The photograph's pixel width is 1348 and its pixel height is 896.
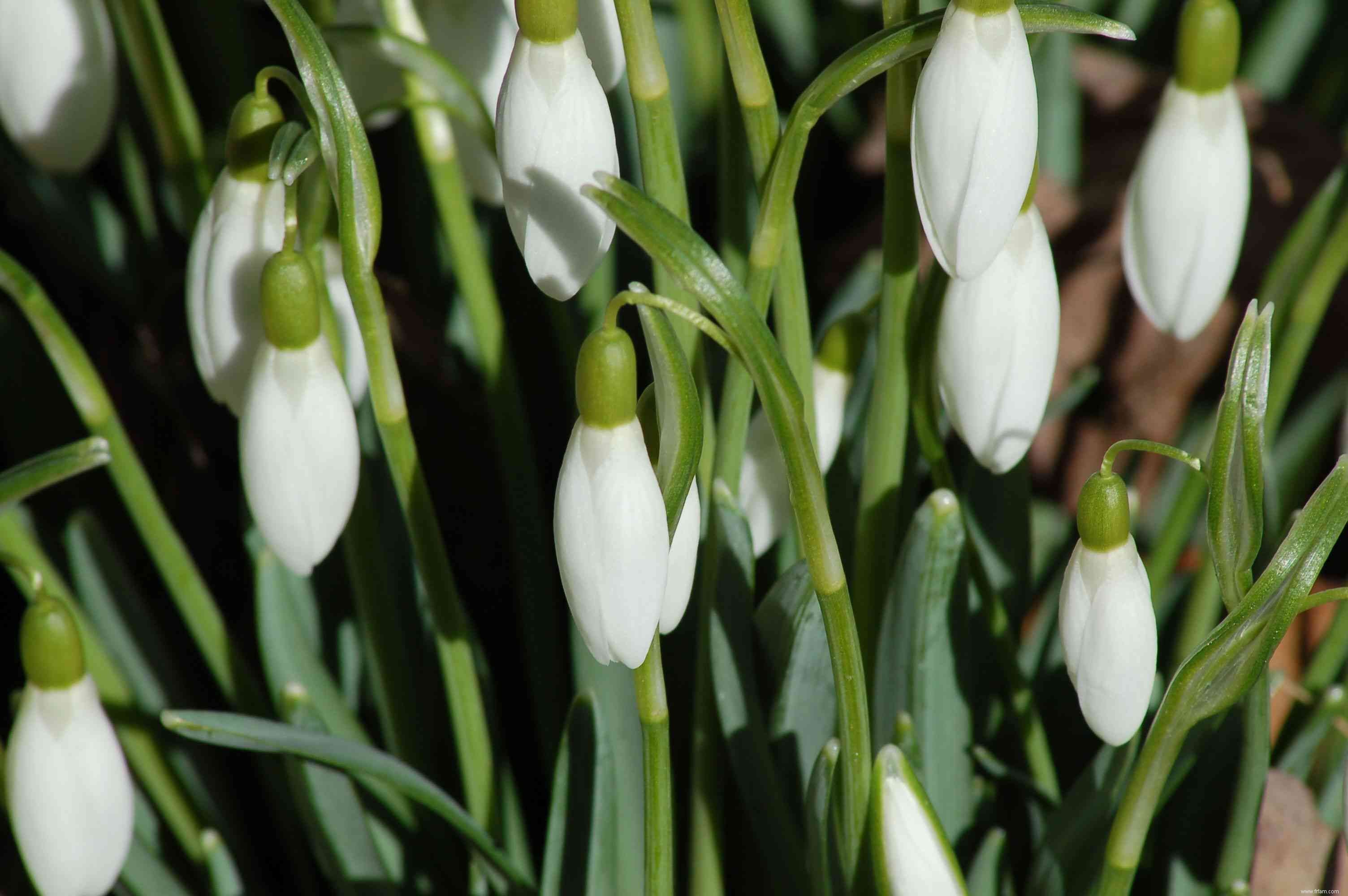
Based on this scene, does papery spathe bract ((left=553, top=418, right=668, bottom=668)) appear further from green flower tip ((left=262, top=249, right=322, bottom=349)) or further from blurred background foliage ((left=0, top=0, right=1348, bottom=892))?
blurred background foliage ((left=0, top=0, right=1348, bottom=892))

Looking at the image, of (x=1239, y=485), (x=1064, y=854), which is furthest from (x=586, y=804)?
(x=1239, y=485)

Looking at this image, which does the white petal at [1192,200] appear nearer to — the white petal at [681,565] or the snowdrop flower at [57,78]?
the white petal at [681,565]

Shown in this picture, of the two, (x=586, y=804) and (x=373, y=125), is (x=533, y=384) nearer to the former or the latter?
(x=373, y=125)

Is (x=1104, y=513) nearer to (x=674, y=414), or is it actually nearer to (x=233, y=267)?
(x=674, y=414)

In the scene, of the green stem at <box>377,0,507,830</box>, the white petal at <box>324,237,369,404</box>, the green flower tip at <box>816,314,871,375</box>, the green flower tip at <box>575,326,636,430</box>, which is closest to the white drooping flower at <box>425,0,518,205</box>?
the green stem at <box>377,0,507,830</box>

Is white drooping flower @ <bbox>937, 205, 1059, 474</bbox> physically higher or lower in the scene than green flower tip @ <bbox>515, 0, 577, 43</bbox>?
lower

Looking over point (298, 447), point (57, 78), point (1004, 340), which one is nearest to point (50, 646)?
point (298, 447)
